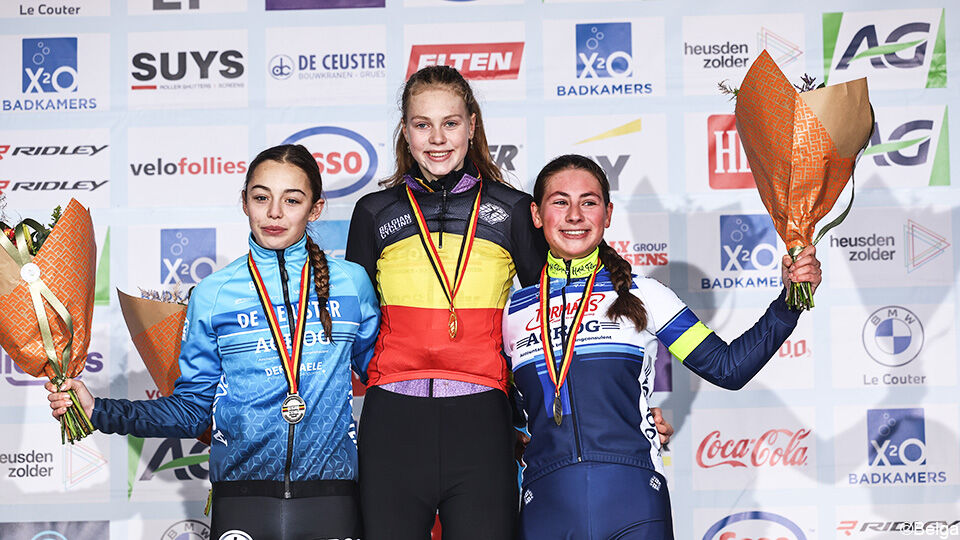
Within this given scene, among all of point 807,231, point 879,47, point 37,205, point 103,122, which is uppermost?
point 879,47

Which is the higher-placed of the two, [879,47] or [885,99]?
[879,47]

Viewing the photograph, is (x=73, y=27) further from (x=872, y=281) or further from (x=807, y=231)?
(x=872, y=281)

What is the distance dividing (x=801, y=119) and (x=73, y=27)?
316 cm

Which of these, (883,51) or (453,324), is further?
(883,51)

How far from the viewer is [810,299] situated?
7.08 feet

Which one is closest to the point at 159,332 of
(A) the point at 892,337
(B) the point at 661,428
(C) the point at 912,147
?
(B) the point at 661,428

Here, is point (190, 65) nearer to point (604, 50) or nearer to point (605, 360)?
point (604, 50)

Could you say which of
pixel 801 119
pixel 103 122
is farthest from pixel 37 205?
pixel 801 119

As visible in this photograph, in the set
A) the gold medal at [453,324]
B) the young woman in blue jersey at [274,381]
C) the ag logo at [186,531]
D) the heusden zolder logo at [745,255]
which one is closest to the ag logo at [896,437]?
the heusden zolder logo at [745,255]

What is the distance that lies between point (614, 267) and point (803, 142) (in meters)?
0.58

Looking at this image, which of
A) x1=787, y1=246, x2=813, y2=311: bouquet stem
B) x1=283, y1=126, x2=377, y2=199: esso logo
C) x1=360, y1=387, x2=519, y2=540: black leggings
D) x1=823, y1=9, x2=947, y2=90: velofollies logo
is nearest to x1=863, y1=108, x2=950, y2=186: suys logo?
x1=823, y1=9, x2=947, y2=90: velofollies logo

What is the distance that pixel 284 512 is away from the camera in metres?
2.17

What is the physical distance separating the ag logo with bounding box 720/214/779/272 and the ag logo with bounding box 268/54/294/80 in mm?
1981

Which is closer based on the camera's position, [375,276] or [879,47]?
[375,276]
